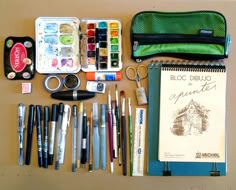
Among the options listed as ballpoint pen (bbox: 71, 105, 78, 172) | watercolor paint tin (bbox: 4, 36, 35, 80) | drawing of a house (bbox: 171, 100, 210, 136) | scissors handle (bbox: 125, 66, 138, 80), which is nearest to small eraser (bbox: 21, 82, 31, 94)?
watercolor paint tin (bbox: 4, 36, 35, 80)

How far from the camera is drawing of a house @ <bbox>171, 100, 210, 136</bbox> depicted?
782 mm

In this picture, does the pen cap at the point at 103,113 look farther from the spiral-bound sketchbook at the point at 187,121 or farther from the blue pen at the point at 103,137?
the spiral-bound sketchbook at the point at 187,121

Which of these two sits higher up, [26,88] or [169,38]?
[169,38]

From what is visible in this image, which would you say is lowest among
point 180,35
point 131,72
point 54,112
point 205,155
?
point 205,155

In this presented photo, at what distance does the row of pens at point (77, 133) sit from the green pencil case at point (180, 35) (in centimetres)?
18

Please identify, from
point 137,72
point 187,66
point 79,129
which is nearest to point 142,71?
point 137,72

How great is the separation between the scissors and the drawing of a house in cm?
14

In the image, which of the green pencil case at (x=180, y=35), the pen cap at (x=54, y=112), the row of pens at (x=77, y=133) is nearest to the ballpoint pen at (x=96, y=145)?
the row of pens at (x=77, y=133)

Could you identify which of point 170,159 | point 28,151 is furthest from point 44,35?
point 170,159

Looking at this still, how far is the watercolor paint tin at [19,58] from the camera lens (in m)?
0.79

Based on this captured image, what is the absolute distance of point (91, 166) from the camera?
781mm

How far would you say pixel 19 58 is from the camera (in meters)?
0.80

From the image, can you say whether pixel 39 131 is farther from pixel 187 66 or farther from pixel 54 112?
pixel 187 66

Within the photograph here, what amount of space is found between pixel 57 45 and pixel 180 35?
33 centimetres
